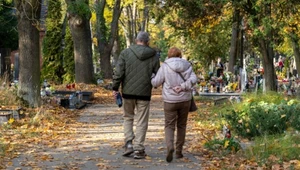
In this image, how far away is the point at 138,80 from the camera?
34.9 feet

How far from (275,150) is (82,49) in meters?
20.6

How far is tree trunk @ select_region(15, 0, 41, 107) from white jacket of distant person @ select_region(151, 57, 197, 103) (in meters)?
8.65

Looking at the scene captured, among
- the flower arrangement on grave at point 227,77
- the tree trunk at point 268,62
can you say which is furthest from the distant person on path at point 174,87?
the flower arrangement on grave at point 227,77

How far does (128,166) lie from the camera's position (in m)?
9.98

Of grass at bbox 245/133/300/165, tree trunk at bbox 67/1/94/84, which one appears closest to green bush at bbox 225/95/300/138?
grass at bbox 245/133/300/165

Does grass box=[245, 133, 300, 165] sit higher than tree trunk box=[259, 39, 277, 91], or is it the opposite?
tree trunk box=[259, 39, 277, 91]

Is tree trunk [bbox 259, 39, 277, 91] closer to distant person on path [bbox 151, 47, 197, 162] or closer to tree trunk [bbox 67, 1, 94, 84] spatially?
tree trunk [bbox 67, 1, 94, 84]

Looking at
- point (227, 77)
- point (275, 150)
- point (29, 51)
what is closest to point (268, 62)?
point (227, 77)

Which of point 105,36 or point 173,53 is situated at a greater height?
point 105,36

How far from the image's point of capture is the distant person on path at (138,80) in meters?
10.6

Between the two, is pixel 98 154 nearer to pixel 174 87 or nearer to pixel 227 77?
pixel 174 87

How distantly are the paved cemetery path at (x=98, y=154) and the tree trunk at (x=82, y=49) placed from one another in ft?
46.9

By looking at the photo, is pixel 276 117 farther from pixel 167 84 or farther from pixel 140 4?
pixel 140 4

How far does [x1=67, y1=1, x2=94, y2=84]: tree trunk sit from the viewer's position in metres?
29.8
